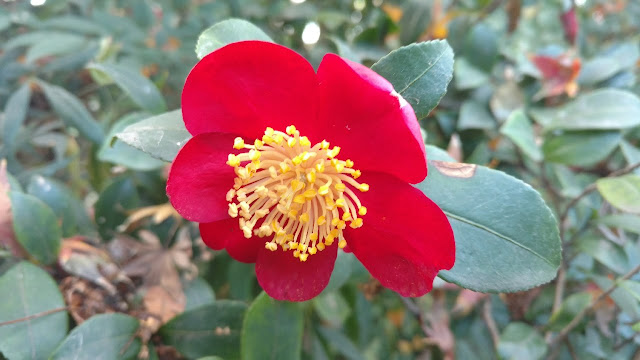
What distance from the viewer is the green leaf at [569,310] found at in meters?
0.81

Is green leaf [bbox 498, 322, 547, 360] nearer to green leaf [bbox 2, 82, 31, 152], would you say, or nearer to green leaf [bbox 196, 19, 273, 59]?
green leaf [bbox 196, 19, 273, 59]

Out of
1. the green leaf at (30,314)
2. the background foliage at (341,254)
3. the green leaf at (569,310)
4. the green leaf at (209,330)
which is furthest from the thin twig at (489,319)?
the green leaf at (30,314)

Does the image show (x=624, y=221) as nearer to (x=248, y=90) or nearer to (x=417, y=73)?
(x=417, y=73)

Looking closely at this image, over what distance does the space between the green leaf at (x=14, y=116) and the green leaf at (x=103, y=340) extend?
578 millimetres

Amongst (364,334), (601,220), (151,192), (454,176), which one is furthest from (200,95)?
(364,334)

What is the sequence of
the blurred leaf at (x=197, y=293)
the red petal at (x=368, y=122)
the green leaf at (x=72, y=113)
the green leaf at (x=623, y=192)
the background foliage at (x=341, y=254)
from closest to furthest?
the red petal at (x=368, y=122) → the background foliage at (x=341, y=254) → the green leaf at (x=623, y=192) → the blurred leaf at (x=197, y=293) → the green leaf at (x=72, y=113)

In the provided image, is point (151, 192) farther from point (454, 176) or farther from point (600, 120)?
point (600, 120)

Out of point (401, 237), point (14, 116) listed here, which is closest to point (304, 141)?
point (401, 237)

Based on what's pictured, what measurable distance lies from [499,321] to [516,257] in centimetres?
55

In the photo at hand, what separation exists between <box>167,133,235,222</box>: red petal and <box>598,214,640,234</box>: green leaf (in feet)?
2.22

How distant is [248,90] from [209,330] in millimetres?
405

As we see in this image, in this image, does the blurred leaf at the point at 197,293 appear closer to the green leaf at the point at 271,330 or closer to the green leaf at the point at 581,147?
the green leaf at the point at 271,330

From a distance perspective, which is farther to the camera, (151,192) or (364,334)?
(364,334)

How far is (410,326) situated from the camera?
1.33 m
